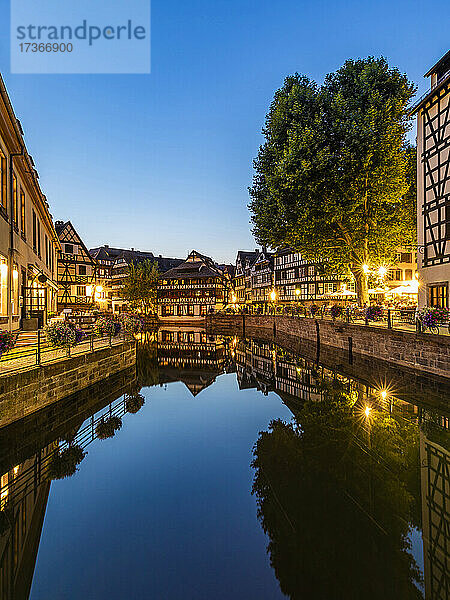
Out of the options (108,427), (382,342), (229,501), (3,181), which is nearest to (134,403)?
(108,427)

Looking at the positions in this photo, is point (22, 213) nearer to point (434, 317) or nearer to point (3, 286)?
point (3, 286)

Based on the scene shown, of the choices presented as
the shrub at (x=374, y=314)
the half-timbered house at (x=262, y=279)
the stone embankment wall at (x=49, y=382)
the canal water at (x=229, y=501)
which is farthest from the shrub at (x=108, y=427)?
the half-timbered house at (x=262, y=279)

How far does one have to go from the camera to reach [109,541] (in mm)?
5633

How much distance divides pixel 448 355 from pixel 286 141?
17.9 meters

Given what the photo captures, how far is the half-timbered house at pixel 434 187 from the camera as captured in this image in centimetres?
2180

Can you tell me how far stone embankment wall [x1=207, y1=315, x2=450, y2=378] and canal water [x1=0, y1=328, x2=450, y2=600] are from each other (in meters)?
2.12

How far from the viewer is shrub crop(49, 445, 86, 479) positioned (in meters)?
7.93

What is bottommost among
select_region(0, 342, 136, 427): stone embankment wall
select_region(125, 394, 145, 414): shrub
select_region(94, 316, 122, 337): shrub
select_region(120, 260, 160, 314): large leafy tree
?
select_region(125, 394, 145, 414): shrub

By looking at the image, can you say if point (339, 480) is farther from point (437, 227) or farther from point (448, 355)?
point (437, 227)

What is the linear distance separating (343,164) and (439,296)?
963 cm

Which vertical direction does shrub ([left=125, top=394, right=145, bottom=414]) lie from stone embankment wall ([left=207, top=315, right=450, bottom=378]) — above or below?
below

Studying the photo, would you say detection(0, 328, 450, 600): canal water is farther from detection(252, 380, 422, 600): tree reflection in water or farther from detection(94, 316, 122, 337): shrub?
detection(94, 316, 122, 337): shrub

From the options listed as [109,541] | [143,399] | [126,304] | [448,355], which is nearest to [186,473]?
[109,541]

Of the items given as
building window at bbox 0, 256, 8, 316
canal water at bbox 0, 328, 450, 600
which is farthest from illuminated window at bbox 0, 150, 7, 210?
canal water at bbox 0, 328, 450, 600
